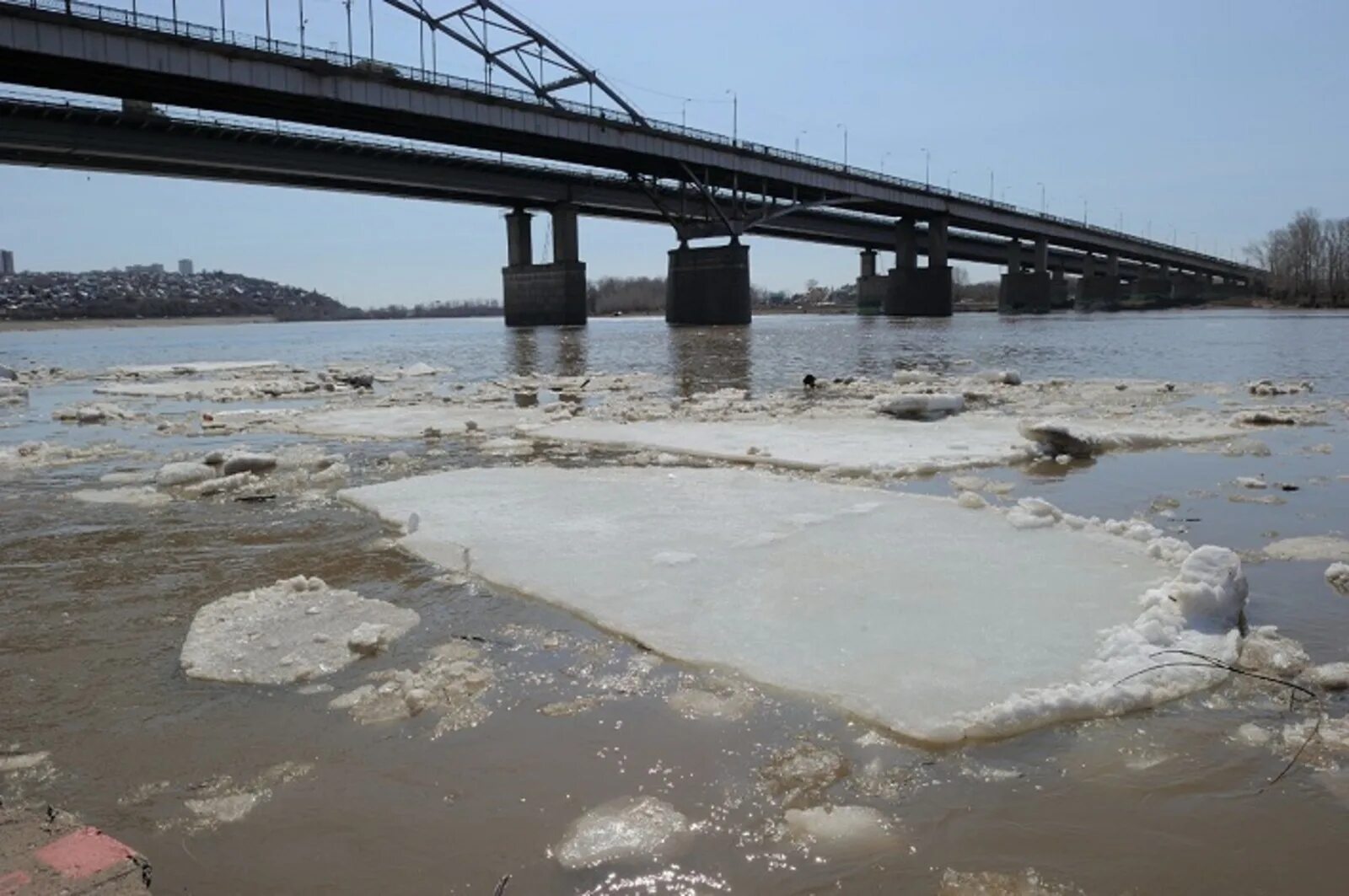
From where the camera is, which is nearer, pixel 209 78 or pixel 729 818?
pixel 729 818

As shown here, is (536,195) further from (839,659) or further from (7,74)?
(839,659)

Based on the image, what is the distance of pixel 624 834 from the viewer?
6.86ft

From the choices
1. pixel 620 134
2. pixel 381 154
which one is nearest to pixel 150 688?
pixel 620 134

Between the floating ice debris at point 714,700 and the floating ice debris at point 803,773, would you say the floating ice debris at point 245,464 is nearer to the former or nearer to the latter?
the floating ice debris at point 714,700

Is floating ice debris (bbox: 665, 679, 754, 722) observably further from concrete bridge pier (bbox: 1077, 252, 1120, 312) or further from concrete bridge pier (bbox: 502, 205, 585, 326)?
concrete bridge pier (bbox: 1077, 252, 1120, 312)

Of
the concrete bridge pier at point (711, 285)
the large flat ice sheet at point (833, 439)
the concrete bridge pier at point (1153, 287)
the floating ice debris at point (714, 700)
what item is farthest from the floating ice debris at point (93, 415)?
the concrete bridge pier at point (1153, 287)

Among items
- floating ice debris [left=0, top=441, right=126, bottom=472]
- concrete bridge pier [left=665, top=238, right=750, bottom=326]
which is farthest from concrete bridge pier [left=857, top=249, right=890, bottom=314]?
floating ice debris [left=0, top=441, right=126, bottom=472]

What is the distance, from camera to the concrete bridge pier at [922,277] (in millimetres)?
80875

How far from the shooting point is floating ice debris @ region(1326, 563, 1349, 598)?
383 cm

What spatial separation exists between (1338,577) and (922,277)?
269 feet

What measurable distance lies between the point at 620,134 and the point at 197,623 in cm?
5586

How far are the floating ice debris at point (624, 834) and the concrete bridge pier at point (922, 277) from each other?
272ft

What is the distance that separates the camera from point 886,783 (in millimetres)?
2307

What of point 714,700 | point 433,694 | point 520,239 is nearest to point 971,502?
point 714,700
